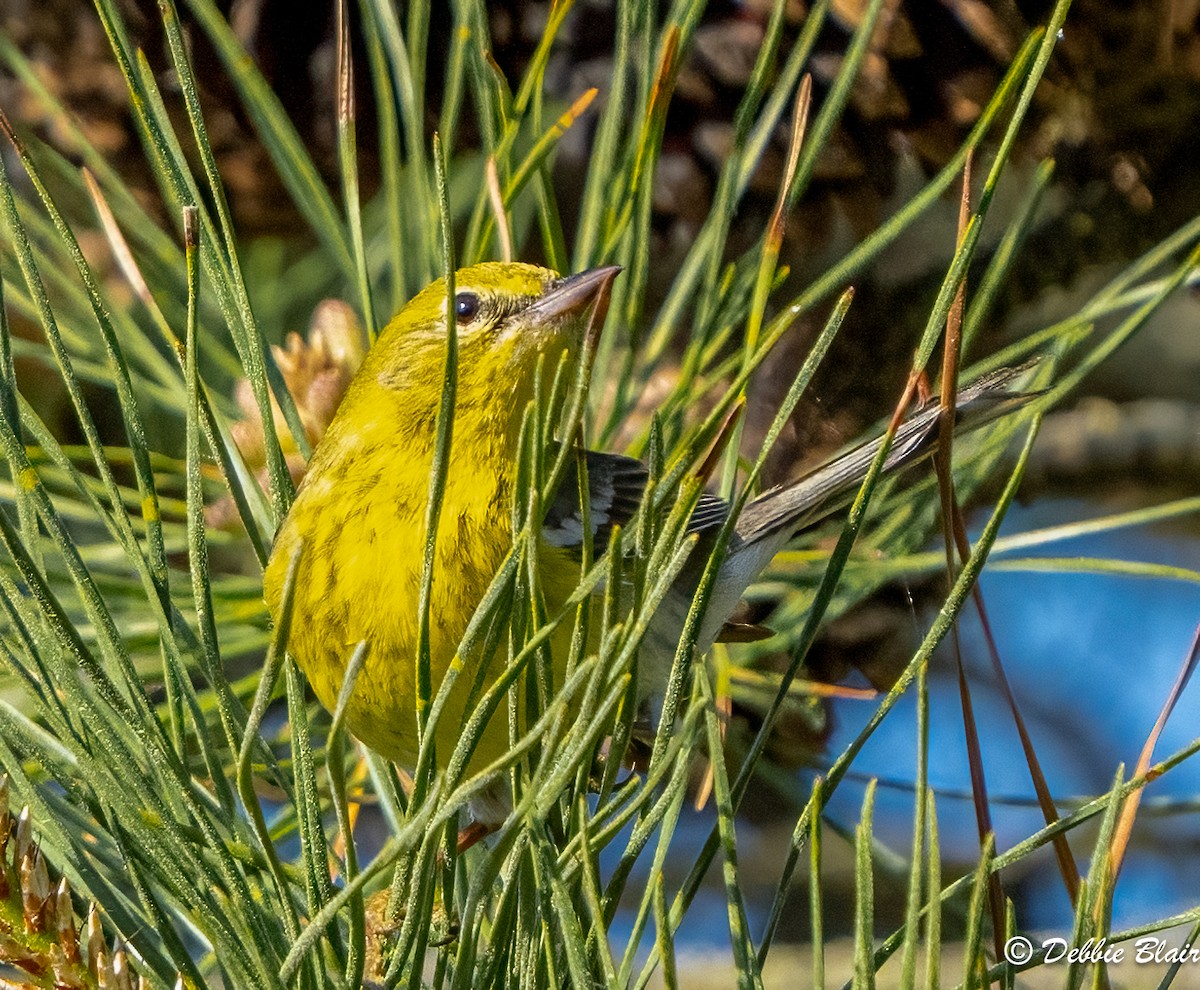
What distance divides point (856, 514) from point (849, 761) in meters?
0.14

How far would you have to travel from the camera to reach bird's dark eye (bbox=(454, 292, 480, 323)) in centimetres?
141

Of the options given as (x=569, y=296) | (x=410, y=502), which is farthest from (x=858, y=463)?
(x=410, y=502)

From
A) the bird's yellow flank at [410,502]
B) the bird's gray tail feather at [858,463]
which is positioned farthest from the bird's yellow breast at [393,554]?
the bird's gray tail feather at [858,463]

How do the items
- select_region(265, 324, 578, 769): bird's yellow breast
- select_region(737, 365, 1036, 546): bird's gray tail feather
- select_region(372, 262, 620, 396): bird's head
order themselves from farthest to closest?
select_region(372, 262, 620, 396): bird's head → select_region(265, 324, 578, 769): bird's yellow breast → select_region(737, 365, 1036, 546): bird's gray tail feather

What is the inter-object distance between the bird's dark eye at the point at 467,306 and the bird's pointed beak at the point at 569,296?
70 mm

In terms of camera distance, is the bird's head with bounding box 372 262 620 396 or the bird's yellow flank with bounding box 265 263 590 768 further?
the bird's head with bounding box 372 262 620 396

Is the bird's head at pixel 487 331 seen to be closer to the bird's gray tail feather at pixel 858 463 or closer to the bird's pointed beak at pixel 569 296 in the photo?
the bird's pointed beak at pixel 569 296

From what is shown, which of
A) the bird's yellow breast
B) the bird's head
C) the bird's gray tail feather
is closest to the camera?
the bird's gray tail feather

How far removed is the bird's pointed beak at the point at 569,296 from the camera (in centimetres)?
120

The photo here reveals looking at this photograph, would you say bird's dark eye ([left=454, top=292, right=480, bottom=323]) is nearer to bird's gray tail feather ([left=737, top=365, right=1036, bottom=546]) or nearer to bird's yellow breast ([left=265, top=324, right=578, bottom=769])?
bird's yellow breast ([left=265, top=324, right=578, bottom=769])

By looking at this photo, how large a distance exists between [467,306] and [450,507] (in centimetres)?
26

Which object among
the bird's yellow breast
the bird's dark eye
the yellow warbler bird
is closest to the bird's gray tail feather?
the yellow warbler bird

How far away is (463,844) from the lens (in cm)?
160

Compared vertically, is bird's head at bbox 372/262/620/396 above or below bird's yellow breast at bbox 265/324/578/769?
above
